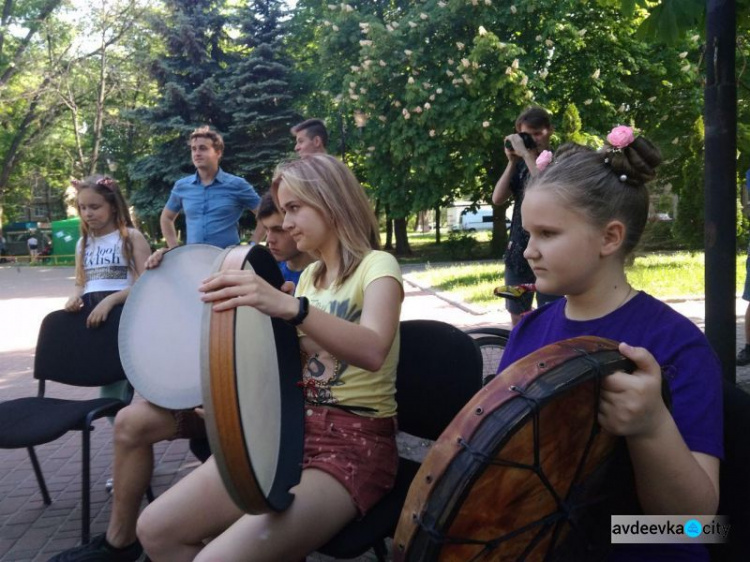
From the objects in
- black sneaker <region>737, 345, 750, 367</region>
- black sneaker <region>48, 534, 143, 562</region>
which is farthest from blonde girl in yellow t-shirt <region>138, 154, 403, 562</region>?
black sneaker <region>737, 345, 750, 367</region>

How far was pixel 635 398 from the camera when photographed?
1181mm

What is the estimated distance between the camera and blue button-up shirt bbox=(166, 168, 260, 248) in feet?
18.9

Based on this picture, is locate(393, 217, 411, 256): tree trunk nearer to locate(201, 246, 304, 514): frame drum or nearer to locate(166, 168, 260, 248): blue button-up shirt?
locate(166, 168, 260, 248): blue button-up shirt

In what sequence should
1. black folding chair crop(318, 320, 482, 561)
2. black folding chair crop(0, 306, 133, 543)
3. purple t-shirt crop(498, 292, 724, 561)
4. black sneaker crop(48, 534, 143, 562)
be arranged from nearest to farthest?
purple t-shirt crop(498, 292, 724, 561), black folding chair crop(318, 320, 482, 561), black sneaker crop(48, 534, 143, 562), black folding chair crop(0, 306, 133, 543)

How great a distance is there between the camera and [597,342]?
3.99 feet

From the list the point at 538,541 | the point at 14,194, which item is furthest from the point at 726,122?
the point at 14,194

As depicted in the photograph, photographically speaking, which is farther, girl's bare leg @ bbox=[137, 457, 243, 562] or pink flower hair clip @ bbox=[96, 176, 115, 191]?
pink flower hair clip @ bbox=[96, 176, 115, 191]

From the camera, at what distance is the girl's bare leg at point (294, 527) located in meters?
1.62

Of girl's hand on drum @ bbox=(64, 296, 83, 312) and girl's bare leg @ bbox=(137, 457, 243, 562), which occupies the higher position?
girl's hand on drum @ bbox=(64, 296, 83, 312)

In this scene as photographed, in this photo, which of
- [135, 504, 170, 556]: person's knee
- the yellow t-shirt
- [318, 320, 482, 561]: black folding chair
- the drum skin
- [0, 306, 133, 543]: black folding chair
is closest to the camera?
the drum skin

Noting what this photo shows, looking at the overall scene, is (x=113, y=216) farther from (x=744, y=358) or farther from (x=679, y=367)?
(x=744, y=358)

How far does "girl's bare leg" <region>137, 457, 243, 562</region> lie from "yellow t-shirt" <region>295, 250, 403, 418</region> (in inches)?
16.0

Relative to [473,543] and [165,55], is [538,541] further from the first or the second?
[165,55]

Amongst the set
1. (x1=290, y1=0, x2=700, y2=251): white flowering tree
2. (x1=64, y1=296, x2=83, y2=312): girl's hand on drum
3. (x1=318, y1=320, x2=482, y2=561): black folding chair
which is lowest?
(x1=318, y1=320, x2=482, y2=561): black folding chair
